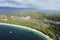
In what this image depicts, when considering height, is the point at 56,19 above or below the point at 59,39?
below

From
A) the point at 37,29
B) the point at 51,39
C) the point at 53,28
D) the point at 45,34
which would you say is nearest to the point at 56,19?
the point at 53,28

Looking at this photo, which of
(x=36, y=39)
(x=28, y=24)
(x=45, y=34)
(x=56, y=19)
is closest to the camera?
(x=36, y=39)

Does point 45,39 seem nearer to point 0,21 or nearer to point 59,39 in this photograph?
point 59,39

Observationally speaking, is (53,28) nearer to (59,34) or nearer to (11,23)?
(59,34)

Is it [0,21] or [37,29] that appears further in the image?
[0,21]

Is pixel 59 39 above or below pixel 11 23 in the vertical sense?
above

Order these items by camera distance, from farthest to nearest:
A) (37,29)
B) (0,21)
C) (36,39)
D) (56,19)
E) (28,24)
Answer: (56,19) < (0,21) < (28,24) < (37,29) < (36,39)

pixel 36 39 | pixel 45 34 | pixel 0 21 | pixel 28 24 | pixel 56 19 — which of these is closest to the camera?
pixel 36 39

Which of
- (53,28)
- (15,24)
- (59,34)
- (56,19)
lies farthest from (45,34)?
(56,19)

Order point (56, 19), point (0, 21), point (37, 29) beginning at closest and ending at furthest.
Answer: point (37, 29)
point (0, 21)
point (56, 19)
